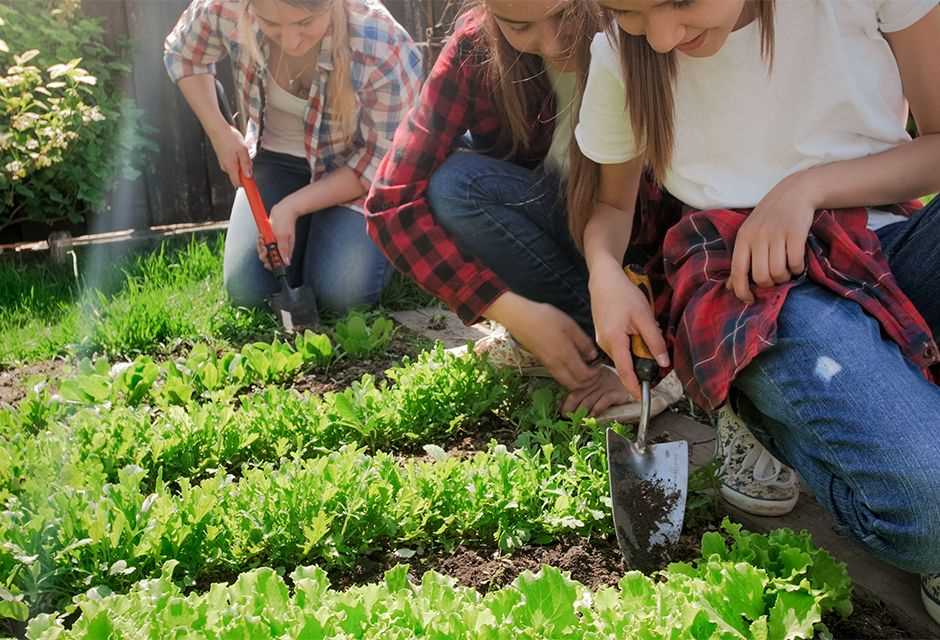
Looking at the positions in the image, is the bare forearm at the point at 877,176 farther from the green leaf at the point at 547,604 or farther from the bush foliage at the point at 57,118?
the bush foliage at the point at 57,118

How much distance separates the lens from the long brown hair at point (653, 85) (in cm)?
176

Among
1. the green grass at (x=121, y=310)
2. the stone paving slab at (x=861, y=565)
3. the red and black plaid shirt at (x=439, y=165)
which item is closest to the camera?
the stone paving slab at (x=861, y=565)

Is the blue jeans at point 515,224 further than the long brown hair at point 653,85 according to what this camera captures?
Yes

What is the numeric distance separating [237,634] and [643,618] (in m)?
0.59

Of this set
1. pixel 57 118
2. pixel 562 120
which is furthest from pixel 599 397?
pixel 57 118

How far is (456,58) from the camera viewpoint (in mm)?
2492

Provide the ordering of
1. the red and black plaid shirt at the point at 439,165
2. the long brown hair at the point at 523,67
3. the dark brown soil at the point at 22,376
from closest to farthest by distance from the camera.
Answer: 1. the long brown hair at the point at 523,67
2. the red and black plaid shirt at the point at 439,165
3. the dark brown soil at the point at 22,376

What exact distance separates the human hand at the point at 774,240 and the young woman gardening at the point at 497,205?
0.71 m

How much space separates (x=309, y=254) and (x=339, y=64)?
74 centimetres

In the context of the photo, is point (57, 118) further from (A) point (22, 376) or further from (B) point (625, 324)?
(B) point (625, 324)

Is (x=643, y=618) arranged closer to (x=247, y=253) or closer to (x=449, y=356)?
(x=449, y=356)

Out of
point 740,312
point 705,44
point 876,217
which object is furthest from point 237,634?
point 876,217

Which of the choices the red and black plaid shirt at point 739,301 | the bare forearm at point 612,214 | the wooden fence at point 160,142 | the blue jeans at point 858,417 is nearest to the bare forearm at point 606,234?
the bare forearm at point 612,214

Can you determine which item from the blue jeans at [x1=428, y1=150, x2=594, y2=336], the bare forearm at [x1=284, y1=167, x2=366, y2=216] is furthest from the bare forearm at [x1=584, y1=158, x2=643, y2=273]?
the bare forearm at [x1=284, y1=167, x2=366, y2=216]
